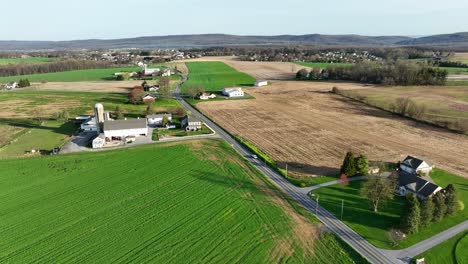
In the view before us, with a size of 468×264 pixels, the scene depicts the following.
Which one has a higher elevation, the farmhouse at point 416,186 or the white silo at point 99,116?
the white silo at point 99,116

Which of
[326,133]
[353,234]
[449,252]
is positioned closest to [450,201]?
[449,252]

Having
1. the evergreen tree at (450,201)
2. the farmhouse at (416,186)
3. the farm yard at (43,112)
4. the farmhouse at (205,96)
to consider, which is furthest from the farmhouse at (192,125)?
the evergreen tree at (450,201)

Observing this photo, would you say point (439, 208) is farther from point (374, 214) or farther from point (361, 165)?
point (361, 165)

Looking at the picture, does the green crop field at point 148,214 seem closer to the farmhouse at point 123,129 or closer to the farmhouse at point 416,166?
the farmhouse at point 123,129

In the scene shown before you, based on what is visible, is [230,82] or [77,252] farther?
[230,82]

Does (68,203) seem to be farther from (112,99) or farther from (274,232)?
(112,99)

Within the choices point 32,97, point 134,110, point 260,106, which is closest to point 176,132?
point 134,110

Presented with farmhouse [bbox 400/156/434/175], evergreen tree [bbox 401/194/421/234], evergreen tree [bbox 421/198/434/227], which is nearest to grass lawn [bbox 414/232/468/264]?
evergreen tree [bbox 401/194/421/234]
